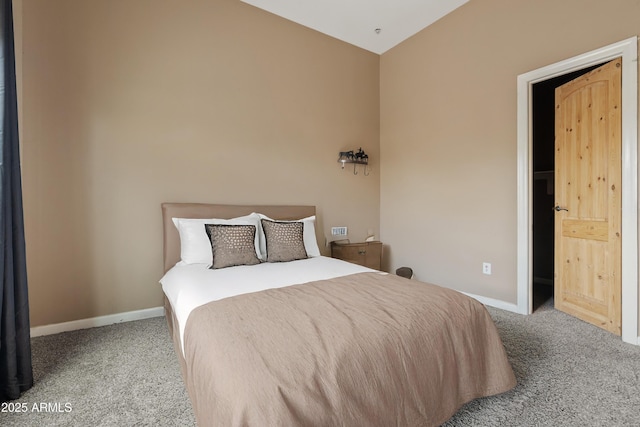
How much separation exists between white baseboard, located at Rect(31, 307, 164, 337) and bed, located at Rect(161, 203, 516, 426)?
1032 mm

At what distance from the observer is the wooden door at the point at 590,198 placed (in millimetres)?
2268

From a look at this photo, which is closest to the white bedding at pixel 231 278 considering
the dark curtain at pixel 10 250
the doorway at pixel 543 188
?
the dark curtain at pixel 10 250

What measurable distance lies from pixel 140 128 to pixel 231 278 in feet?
5.49

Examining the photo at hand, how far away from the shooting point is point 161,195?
266 cm

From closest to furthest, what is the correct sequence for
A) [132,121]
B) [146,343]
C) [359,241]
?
1. [146,343]
2. [132,121]
3. [359,241]

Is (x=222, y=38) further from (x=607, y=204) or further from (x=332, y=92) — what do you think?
(x=607, y=204)

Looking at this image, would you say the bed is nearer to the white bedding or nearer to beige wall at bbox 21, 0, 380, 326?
the white bedding

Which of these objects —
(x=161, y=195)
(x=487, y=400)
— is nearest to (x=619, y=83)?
(x=487, y=400)

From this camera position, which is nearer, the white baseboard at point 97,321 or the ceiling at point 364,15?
the white baseboard at point 97,321

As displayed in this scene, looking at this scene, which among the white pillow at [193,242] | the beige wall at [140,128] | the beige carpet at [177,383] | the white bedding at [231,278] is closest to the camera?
the beige carpet at [177,383]

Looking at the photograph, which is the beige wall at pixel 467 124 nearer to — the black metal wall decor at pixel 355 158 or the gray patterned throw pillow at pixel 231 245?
the black metal wall decor at pixel 355 158

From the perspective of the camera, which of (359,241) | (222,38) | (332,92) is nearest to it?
(222,38)

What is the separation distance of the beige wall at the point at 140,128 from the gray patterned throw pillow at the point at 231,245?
62 centimetres

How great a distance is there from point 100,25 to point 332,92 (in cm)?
236
